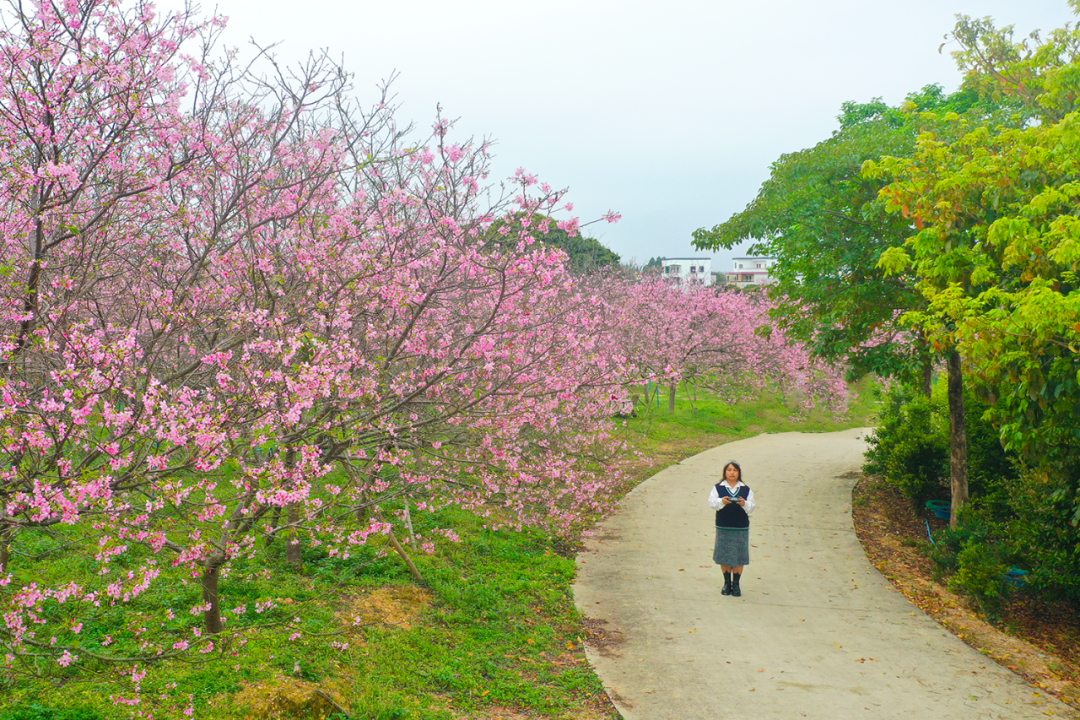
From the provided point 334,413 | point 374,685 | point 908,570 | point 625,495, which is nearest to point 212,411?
point 334,413

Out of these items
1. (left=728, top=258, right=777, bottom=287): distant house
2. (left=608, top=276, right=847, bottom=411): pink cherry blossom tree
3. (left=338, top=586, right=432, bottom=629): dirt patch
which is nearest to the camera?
(left=338, top=586, right=432, bottom=629): dirt patch

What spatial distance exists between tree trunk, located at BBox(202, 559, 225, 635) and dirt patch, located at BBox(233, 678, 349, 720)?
2.59 feet

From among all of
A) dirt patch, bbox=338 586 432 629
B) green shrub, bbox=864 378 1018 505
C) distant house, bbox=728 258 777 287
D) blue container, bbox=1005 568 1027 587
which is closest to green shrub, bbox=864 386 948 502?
green shrub, bbox=864 378 1018 505

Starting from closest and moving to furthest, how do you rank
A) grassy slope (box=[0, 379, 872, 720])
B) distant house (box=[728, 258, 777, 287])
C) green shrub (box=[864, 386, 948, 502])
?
grassy slope (box=[0, 379, 872, 720]), green shrub (box=[864, 386, 948, 502]), distant house (box=[728, 258, 777, 287])

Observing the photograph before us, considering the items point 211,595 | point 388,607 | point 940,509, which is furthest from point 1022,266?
point 211,595

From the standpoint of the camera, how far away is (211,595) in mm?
5727

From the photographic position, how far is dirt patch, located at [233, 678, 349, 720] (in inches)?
195

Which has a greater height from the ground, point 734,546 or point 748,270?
point 748,270

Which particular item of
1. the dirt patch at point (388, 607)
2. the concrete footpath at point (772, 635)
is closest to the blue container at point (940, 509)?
the concrete footpath at point (772, 635)

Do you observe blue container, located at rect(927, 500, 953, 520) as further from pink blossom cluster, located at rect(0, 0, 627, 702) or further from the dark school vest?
pink blossom cluster, located at rect(0, 0, 627, 702)

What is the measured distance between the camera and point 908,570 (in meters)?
9.52

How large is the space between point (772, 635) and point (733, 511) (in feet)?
4.59

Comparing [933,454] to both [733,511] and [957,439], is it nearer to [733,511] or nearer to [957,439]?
[957,439]

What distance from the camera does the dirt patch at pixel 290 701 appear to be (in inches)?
195
